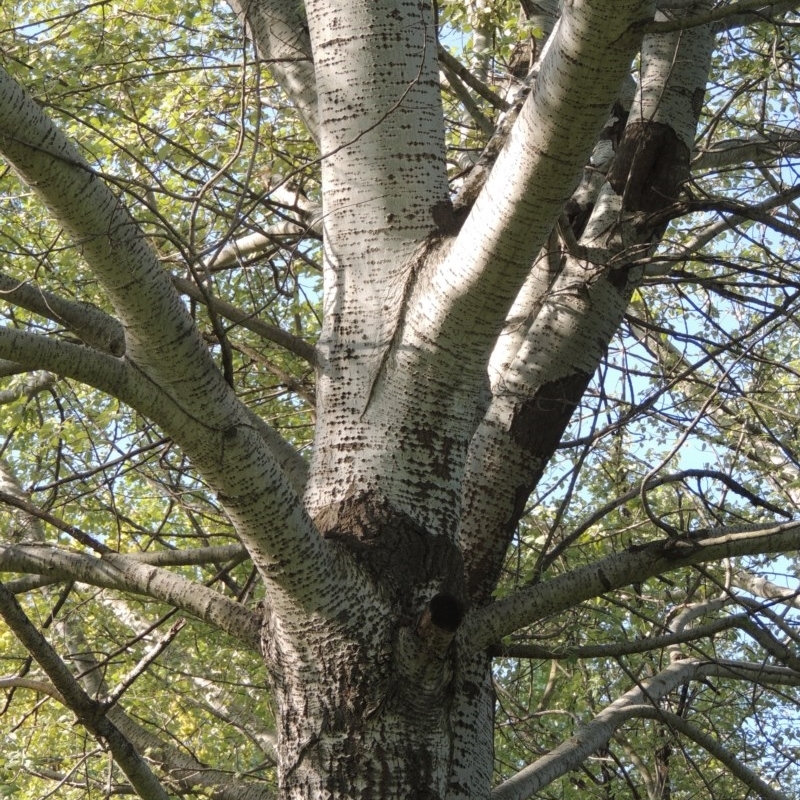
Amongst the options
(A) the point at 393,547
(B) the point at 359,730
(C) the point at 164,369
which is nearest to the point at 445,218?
(A) the point at 393,547

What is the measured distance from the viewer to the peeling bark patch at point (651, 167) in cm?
326

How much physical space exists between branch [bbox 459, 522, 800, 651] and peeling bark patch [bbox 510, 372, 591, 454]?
531mm

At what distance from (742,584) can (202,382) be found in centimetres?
517

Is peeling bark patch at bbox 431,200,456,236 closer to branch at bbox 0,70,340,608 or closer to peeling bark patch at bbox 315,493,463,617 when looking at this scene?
peeling bark patch at bbox 315,493,463,617

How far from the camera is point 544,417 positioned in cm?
314

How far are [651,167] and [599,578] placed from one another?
1.46m

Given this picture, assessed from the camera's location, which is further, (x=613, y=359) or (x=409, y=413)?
(x=613, y=359)

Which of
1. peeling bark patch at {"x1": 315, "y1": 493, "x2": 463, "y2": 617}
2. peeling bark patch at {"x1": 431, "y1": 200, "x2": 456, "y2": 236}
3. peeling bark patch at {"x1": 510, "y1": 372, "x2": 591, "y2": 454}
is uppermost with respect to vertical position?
peeling bark patch at {"x1": 431, "y1": 200, "x2": 456, "y2": 236}

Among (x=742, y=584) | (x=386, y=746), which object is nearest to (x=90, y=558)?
(x=386, y=746)

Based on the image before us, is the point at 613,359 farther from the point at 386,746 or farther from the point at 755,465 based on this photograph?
the point at 386,746

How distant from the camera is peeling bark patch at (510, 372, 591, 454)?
3.12 metres

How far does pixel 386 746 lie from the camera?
2.35 metres

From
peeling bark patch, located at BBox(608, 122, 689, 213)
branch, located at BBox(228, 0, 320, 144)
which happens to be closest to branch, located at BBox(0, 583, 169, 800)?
branch, located at BBox(228, 0, 320, 144)

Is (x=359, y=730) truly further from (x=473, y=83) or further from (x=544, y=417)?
(x=473, y=83)
